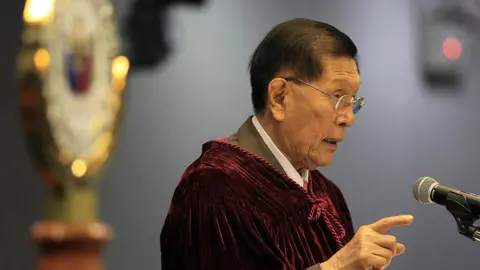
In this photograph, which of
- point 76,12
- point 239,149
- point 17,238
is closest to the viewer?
point 239,149

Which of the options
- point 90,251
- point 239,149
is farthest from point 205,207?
point 90,251

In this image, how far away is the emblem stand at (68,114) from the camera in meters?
1.90

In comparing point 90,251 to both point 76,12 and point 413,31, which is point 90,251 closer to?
point 76,12

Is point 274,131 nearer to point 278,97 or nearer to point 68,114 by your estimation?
point 278,97

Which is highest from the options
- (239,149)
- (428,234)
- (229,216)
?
(239,149)

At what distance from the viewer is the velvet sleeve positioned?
1.69m

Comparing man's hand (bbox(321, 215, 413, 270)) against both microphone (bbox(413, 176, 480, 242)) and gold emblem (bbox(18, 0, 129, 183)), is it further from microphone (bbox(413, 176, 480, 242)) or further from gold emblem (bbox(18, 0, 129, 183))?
gold emblem (bbox(18, 0, 129, 183))

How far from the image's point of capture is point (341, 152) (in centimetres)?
312

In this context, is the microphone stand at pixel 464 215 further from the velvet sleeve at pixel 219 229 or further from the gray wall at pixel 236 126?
the gray wall at pixel 236 126

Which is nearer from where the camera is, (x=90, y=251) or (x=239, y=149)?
(x=239, y=149)

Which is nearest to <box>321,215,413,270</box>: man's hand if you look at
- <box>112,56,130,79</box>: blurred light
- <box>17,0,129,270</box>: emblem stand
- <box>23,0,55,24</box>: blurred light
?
<box>17,0,129,270</box>: emblem stand

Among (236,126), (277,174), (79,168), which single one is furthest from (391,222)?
(236,126)

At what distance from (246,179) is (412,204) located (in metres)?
1.69

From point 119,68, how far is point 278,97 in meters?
0.45
